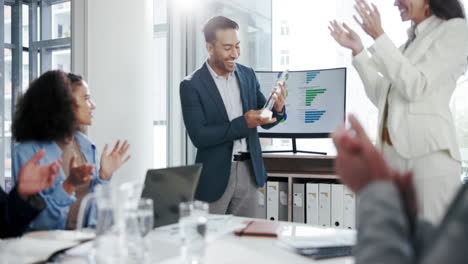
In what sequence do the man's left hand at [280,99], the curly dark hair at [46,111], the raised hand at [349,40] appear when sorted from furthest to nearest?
the man's left hand at [280,99]
the raised hand at [349,40]
the curly dark hair at [46,111]

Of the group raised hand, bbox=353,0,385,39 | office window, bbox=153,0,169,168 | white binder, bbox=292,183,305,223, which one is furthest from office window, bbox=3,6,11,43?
white binder, bbox=292,183,305,223

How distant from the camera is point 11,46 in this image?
249cm

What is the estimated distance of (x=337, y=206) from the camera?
A: 3049mm

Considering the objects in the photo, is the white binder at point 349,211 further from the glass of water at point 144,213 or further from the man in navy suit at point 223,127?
the glass of water at point 144,213

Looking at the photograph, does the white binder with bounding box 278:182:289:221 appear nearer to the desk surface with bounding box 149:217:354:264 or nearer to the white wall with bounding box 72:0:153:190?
the white wall with bounding box 72:0:153:190

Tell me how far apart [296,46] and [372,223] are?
320cm

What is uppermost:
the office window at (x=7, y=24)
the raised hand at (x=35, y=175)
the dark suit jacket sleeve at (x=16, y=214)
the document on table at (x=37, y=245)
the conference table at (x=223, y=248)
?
the office window at (x=7, y=24)

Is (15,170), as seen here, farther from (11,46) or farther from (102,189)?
(11,46)

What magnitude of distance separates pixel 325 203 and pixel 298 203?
0.64 feet

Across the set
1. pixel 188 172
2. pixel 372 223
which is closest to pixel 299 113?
pixel 188 172

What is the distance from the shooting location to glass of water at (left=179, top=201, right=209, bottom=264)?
1.12 meters

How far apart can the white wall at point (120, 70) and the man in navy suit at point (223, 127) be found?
657 mm

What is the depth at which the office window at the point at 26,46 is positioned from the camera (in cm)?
244

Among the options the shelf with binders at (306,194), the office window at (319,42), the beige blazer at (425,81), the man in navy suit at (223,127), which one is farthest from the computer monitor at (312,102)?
the beige blazer at (425,81)
